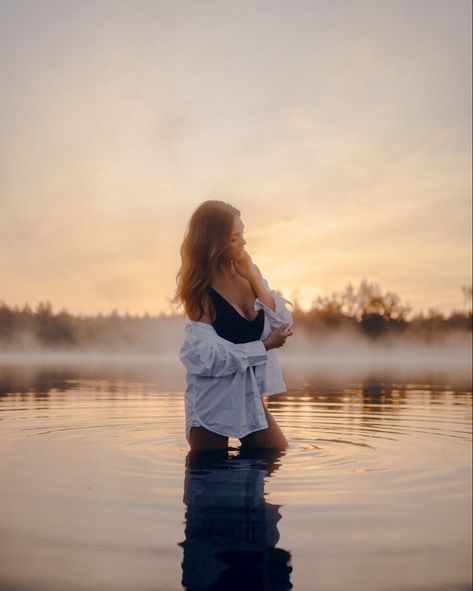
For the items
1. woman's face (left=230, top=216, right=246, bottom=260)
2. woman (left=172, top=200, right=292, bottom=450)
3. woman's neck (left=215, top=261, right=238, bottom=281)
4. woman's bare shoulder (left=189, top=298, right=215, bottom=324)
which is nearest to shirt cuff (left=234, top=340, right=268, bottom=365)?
woman (left=172, top=200, right=292, bottom=450)

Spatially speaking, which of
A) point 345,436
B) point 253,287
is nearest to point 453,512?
point 253,287

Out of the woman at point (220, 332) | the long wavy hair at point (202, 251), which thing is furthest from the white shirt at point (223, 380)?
the long wavy hair at point (202, 251)

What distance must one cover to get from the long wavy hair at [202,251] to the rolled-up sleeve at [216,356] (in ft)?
0.83

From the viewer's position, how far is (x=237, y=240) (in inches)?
209

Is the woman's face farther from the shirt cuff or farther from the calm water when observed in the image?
the calm water

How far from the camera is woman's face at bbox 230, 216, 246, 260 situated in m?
5.27

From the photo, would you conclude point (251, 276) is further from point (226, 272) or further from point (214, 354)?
point (214, 354)

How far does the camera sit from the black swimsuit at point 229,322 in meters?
5.18

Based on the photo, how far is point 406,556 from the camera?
3084mm

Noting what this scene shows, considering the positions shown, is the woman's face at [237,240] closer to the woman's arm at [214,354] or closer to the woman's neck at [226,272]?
the woman's neck at [226,272]

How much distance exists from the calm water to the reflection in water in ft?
0.03

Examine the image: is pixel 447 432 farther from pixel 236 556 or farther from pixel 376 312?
pixel 376 312

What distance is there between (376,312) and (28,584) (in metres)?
50.2

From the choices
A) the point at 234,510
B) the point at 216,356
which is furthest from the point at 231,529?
the point at 216,356
